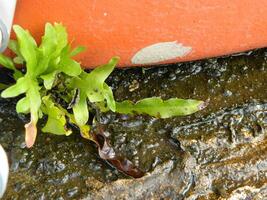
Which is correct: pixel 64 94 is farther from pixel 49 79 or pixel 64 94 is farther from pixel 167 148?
pixel 167 148

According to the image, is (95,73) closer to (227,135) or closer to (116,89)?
(116,89)

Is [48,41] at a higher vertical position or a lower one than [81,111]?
higher

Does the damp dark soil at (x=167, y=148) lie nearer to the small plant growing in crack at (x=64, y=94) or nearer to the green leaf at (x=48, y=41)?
the small plant growing in crack at (x=64, y=94)

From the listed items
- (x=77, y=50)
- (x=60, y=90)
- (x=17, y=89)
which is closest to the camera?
(x=17, y=89)

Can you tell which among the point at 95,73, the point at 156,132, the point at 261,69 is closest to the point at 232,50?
the point at 261,69

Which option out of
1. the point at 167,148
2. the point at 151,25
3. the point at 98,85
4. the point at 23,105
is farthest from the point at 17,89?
the point at 167,148
